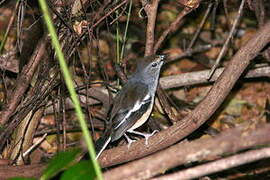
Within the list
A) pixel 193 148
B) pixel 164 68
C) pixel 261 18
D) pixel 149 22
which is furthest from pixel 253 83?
pixel 193 148

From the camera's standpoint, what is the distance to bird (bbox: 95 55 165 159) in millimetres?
5594

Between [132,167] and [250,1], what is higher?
[250,1]

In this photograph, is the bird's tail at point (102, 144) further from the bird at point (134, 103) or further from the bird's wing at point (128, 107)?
the bird's wing at point (128, 107)

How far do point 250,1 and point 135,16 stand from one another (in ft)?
4.89

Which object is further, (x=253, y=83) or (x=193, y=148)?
(x=253, y=83)

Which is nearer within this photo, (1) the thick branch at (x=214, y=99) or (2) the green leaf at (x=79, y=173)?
(2) the green leaf at (x=79, y=173)

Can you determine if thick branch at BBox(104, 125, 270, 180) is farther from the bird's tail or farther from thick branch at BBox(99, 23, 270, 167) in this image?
the bird's tail

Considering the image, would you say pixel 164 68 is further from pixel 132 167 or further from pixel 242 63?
pixel 132 167

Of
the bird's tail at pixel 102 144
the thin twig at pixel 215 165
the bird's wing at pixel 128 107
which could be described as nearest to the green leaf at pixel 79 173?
the thin twig at pixel 215 165

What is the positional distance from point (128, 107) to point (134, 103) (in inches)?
4.2

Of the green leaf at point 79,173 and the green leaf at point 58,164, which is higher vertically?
the green leaf at point 58,164

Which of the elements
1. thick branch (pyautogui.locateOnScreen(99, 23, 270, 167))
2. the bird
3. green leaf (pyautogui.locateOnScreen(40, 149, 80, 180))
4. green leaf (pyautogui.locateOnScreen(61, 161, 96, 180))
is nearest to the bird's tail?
the bird

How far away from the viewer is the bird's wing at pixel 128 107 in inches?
223

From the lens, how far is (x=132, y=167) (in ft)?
9.38
